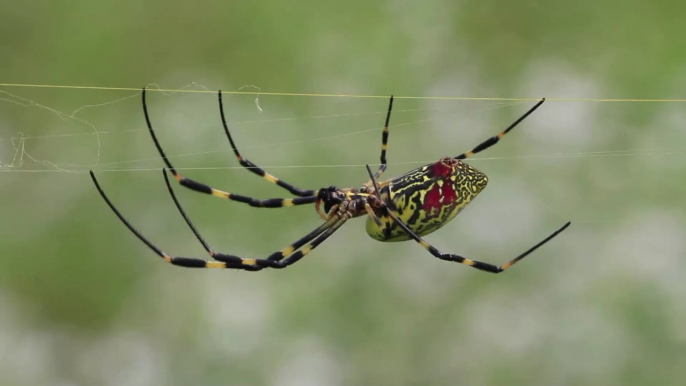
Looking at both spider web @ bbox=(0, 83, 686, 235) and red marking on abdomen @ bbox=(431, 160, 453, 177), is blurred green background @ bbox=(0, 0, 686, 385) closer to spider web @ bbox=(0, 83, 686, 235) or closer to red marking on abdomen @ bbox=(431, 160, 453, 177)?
spider web @ bbox=(0, 83, 686, 235)

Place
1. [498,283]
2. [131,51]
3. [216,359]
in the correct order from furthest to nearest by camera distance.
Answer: [131,51]
[498,283]
[216,359]

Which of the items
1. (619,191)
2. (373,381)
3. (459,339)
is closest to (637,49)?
(619,191)

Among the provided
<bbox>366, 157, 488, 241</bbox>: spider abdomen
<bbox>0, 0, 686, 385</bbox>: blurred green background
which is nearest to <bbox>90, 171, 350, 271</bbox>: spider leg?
<bbox>366, 157, 488, 241</bbox>: spider abdomen

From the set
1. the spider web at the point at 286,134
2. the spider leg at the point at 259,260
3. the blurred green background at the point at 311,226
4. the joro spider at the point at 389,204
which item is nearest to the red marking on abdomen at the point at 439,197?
the joro spider at the point at 389,204

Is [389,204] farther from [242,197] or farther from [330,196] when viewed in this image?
[242,197]

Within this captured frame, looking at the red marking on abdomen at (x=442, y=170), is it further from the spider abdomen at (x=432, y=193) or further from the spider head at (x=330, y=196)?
the spider head at (x=330, y=196)

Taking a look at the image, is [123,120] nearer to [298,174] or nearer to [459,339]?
[298,174]

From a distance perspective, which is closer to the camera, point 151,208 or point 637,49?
point 151,208

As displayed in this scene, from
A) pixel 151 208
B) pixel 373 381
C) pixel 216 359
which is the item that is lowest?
pixel 373 381

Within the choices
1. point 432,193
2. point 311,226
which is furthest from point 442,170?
point 311,226
